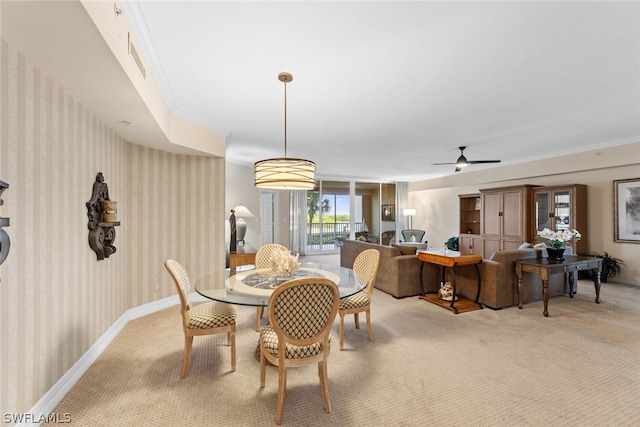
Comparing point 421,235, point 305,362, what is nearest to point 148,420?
point 305,362

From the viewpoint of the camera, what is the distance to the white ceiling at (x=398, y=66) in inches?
71.9

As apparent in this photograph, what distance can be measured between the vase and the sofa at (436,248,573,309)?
20 centimetres

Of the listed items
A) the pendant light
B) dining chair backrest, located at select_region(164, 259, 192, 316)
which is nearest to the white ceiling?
the pendant light

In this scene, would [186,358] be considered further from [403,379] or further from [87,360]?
[403,379]

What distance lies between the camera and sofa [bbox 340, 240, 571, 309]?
12.5 feet

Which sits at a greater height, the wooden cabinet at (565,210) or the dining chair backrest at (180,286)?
the wooden cabinet at (565,210)

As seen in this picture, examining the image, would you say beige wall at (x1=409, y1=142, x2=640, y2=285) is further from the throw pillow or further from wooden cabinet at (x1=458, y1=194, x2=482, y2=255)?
the throw pillow

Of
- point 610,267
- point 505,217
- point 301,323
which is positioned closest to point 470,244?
point 505,217

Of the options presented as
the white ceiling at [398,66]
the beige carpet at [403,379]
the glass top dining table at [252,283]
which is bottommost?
the beige carpet at [403,379]

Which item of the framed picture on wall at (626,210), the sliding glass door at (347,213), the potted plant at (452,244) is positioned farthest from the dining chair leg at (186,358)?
the potted plant at (452,244)

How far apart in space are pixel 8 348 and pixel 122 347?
1346 mm

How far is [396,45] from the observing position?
2.15 m

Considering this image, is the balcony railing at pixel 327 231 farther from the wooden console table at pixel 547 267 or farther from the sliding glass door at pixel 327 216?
the wooden console table at pixel 547 267

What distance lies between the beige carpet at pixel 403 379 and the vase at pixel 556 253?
827mm
